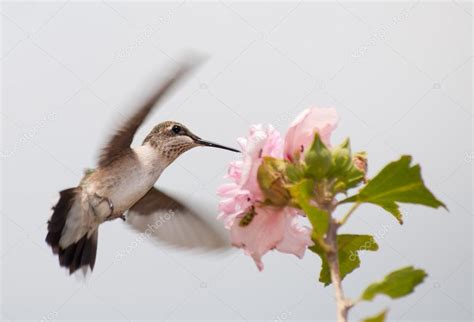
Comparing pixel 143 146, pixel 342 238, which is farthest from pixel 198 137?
pixel 342 238

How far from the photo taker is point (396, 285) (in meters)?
1.12

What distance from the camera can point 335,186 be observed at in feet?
4.24

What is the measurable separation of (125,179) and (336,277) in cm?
195

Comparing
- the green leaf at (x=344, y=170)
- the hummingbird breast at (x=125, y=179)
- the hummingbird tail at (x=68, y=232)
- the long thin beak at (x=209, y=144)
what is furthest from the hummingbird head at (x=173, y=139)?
the green leaf at (x=344, y=170)

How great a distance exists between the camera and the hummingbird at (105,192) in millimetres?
2906

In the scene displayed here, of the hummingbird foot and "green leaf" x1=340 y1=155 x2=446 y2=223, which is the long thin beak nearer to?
the hummingbird foot

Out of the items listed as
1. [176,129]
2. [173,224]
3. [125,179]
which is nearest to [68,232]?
[125,179]

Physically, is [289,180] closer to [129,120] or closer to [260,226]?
[260,226]

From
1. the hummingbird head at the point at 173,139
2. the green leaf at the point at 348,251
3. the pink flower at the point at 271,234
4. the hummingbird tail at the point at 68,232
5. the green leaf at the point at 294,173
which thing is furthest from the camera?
the hummingbird head at the point at 173,139

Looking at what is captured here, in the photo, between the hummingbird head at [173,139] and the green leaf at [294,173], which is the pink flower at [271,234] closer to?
the green leaf at [294,173]

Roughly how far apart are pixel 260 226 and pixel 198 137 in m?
1.99

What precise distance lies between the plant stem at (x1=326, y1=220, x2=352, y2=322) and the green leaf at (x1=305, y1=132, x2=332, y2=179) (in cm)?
11

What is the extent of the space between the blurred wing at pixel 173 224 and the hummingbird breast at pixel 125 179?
426 mm

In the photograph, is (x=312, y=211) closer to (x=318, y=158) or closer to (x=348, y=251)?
(x=318, y=158)
